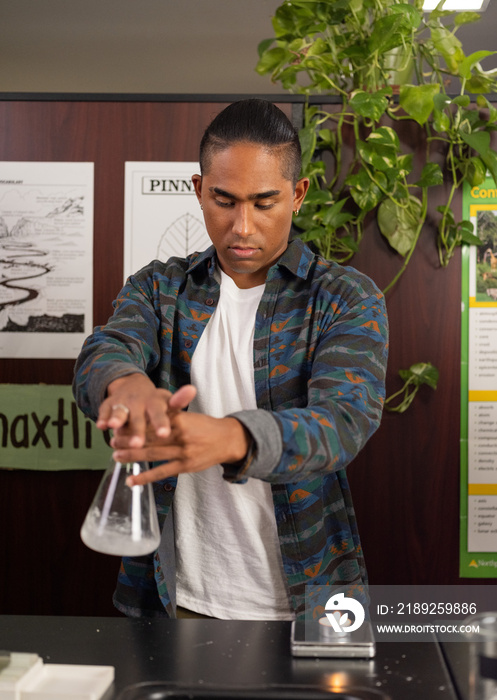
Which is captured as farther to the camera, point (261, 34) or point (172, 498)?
point (261, 34)

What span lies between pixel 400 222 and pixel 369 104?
341 millimetres

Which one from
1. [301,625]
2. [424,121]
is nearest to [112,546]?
[301,625]

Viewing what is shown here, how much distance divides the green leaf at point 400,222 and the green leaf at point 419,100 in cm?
23

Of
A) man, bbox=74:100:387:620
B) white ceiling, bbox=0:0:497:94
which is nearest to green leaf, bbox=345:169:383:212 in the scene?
man, bbox=74:100:387:620

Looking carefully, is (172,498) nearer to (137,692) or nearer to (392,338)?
(137,692)

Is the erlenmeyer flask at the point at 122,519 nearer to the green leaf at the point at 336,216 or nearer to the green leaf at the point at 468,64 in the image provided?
the green leaf at the point at 336,216

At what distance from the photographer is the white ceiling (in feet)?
14.4

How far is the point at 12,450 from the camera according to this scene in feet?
7.41

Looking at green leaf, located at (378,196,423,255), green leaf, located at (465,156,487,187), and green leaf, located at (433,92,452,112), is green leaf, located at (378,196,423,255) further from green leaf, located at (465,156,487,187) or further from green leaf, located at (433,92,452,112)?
green leaf, located at (433,92,452,112)

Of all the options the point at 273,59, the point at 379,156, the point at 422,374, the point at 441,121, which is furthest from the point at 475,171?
the point at 273,59

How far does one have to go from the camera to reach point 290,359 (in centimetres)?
139

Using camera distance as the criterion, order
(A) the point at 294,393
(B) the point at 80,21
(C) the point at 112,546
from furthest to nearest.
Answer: (B) the point at 80,21 < (A) the point at 294,393 < (C) the point at 112,546

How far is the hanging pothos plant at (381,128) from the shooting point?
6.93ft

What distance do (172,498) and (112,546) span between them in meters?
0.46
